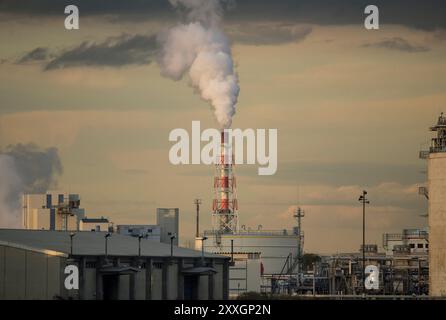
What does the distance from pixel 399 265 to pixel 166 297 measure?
51423mm

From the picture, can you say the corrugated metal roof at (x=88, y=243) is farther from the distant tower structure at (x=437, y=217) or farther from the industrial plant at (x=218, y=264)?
the distant tower structure at (x=437, y=217)

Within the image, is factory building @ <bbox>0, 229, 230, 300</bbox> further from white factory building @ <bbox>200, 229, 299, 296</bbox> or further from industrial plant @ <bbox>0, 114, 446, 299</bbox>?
white factory building @ <bbox>200, 229, 299, 296</bbox>

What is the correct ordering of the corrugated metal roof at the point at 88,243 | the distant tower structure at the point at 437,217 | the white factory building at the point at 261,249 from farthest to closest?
the white factory building at the point at 261,249 → the distant tower structure at the point at 437,217 → the corrugated metal roof at the point at 88,243

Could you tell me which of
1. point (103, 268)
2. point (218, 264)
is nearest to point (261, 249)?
point (218, 264)

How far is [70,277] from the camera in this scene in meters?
128

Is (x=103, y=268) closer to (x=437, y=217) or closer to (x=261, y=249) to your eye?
(x=437, y=217)

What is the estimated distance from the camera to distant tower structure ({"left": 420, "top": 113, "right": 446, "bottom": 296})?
15888 centimetres

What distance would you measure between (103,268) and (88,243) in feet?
46.1

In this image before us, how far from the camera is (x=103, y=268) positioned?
134125mm

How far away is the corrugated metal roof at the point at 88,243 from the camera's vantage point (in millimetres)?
137500

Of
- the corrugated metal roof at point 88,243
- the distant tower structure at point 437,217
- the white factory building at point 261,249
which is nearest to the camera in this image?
the corrugated metal roof at point 88,243

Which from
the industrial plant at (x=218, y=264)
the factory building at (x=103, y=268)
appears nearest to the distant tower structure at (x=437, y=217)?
the industrial plant at (x=218, y=264)
